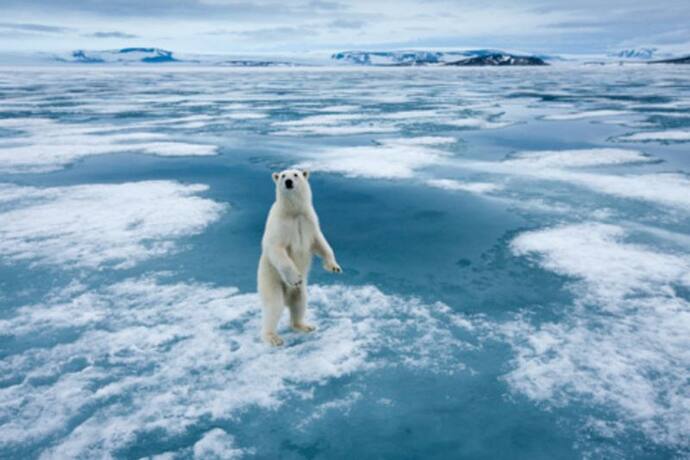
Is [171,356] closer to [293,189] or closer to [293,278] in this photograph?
[293,278]

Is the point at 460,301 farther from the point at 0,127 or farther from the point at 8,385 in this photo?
the point at 0,127

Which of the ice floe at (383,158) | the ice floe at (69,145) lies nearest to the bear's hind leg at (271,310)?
the ice floe at (383,158)

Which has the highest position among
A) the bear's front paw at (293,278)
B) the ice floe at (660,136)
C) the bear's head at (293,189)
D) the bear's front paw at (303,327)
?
the bear's head at (293,189)

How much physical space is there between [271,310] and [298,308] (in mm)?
309

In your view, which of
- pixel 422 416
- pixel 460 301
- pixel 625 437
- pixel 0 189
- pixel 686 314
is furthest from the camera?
pixel 0 189

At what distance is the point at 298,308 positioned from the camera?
3965 mm

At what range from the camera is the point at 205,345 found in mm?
3818

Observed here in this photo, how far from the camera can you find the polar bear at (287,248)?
3480 mm

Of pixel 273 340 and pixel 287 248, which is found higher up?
pixel 287 248

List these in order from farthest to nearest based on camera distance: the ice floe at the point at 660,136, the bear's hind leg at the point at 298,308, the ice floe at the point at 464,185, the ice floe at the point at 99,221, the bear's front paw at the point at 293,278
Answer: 1. the ice floe at the point at 660,136
2. the ice floe at the point at 464,185
3. the ice floe at the point at 99,221
4. the bear's hind leg at the point at 298,308
5. the bear's front paw at the point at 293,278

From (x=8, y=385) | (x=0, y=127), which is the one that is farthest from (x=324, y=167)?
(x=0, y=127)

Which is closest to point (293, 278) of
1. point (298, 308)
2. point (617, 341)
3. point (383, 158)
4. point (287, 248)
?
point (287, 248)

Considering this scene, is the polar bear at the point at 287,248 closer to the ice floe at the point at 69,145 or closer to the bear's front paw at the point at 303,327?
the bear's front paw at the point at 303,327

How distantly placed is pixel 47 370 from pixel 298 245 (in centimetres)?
195
